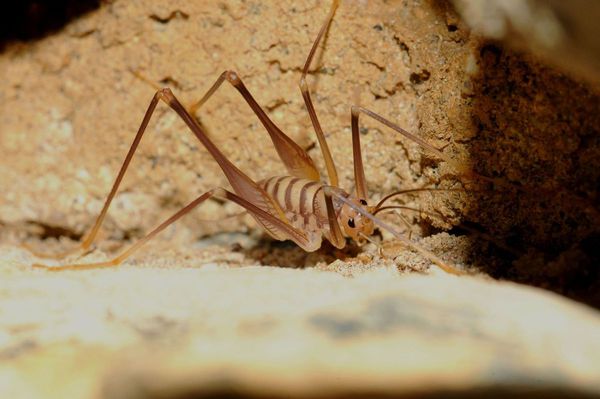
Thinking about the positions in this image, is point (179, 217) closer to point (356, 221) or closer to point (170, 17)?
point (356, 221)

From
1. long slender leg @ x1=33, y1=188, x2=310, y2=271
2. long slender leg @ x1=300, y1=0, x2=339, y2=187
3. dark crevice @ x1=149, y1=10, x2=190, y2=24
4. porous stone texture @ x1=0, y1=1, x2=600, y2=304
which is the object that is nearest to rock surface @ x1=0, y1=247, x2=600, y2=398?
porous stone texture @ x1=0, y1=1, x2=600, y2=304

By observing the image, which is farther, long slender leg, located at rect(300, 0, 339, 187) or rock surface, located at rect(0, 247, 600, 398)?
long slender leg, located at rect(300, 0, 339, 187)

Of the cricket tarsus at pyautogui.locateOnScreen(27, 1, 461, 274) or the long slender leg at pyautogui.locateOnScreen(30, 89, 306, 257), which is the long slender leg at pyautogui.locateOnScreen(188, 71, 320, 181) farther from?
the long slender leg at pyautogui.locateOnScreen(30, 89, 306, 257)

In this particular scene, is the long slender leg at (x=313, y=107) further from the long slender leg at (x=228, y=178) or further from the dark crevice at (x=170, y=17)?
the dark crevice at (x=170, y=17)

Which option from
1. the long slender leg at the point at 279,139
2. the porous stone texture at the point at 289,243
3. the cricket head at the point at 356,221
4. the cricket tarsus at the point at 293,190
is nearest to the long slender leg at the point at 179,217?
the cricket tarsus at the point at 293,190

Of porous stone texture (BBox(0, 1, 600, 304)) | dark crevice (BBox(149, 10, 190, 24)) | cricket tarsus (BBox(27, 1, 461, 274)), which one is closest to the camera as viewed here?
porous stone texture (BBox(0, 1, 600, 304))

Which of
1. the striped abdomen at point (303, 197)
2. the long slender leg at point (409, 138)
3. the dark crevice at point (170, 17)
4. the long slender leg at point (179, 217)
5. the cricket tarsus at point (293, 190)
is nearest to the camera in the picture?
the long slender leg at point (409, 138)
